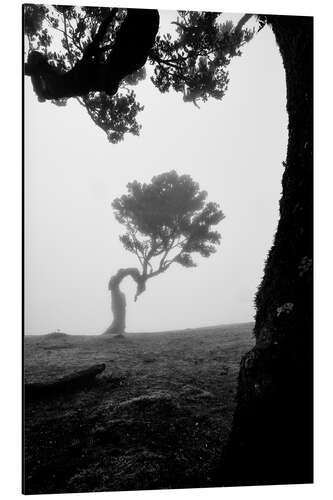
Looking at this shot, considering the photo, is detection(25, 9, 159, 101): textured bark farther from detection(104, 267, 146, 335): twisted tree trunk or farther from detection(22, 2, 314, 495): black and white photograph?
detection(104, 267, 146, 335): twisted tree trunk

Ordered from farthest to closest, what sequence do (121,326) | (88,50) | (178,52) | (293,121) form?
1. (121,326)
2. (178,52)
3. (88,50)
4. (293,121)

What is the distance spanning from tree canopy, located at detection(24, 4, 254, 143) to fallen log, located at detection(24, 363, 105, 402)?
395 cm

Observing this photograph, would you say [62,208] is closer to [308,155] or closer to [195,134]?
[195,134]

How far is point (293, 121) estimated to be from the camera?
4.68m

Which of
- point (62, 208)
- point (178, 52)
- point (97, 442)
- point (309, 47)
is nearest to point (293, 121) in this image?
point (309, 47)

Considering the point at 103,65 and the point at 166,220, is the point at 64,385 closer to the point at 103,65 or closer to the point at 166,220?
the point at 103,65

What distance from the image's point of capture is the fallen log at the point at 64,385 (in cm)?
521

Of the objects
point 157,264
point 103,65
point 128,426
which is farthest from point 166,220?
point 128,426

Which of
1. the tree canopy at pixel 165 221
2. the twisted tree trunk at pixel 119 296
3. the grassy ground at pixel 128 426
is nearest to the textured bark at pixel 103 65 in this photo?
the tree canopy at pixel 165 221

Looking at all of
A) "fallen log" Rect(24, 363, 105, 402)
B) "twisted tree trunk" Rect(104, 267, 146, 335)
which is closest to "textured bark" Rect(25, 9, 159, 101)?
"twisted tree trunk" Rect(104, 267, 146, 335)

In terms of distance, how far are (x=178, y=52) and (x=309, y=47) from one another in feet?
8.45

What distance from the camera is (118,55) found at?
5.73 metres

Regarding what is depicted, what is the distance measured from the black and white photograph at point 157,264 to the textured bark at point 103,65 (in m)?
0.02

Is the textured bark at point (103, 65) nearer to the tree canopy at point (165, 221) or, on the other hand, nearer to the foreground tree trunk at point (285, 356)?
the tree canopy at point (165, 221)
